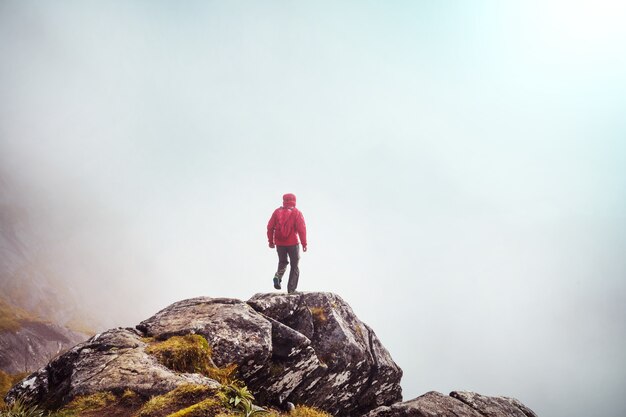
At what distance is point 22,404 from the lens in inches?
387

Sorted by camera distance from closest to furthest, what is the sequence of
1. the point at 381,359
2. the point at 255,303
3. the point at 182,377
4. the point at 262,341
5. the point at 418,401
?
the point at 182,377
the point at 418,401
the point at 262,341
the point at 255,303
the point at 381,359

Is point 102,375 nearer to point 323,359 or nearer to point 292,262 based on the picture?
point 323,359

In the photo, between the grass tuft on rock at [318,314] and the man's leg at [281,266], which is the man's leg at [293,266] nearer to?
the man's leg at [281,266]

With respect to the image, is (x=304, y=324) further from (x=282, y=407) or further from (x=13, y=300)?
(x=13, y=300)

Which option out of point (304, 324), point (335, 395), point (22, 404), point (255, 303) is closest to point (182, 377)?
point (22, 404)

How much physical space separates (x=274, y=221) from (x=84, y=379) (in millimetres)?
12921

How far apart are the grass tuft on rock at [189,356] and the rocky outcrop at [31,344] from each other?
10177 cm

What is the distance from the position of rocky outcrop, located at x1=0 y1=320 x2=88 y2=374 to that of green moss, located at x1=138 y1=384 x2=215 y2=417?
106 m

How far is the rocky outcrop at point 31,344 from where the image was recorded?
95.6 m

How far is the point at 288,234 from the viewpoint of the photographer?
20969 mm

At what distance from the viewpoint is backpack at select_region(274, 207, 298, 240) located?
2094 cm

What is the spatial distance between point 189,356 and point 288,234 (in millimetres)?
9972

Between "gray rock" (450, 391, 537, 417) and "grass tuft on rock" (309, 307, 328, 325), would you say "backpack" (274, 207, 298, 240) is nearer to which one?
"grass tuft on rock" (309, 307, 328, 325)

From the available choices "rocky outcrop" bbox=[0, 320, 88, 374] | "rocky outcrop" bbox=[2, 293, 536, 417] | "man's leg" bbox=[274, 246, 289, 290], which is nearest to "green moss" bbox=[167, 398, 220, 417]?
"rocky outcrop" bbox=[2, 293, 536, 417]
